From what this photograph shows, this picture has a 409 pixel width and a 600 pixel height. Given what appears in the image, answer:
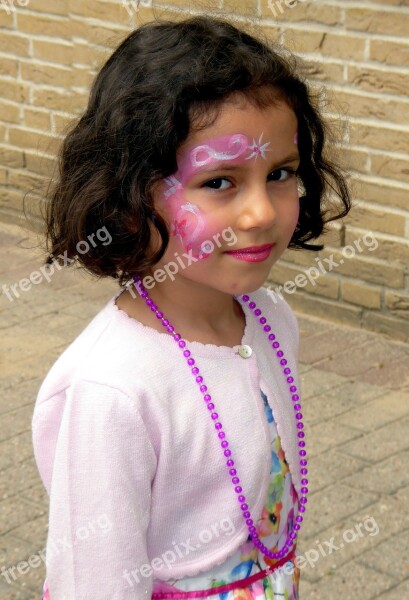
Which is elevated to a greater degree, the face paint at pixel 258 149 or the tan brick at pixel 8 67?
the face paint at pixel 258 149

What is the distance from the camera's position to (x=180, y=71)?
2066mm

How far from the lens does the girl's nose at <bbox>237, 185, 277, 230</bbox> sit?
2.00 meters

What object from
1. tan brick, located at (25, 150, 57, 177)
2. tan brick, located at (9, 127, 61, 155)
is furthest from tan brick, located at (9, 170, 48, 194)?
tan brick, located at (9, 127, 61, 155)

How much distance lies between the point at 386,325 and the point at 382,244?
363mm

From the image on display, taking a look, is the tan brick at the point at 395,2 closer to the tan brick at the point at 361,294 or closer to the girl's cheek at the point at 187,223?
the tan brick at the point at 361,294

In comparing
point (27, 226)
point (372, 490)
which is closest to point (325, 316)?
point (372, 490)

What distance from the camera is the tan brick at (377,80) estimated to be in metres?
4.88

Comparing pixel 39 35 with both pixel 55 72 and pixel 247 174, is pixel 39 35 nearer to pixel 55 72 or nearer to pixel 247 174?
pixel 55 72

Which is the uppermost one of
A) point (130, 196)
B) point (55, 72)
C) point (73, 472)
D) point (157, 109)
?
point (157, 109)

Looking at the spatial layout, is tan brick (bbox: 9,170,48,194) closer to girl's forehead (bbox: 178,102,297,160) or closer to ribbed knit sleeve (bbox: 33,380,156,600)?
girl's forehead (bbox: 178,102,297,160)

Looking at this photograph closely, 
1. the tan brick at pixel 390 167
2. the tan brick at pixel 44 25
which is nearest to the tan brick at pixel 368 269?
the tan brick at pixel 390 167

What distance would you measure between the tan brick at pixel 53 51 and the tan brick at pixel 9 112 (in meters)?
0.35

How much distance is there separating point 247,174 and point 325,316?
136 inches

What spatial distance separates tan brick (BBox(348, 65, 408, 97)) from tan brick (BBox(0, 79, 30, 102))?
2205mm
